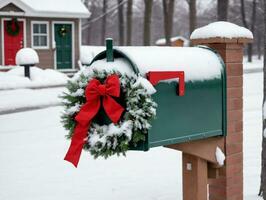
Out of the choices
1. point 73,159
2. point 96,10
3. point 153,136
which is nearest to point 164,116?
point 153,136

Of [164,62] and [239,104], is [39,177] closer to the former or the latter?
[239,104]

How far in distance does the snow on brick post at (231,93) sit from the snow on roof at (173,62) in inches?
9.0

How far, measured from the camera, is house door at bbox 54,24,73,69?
2012 centimetres

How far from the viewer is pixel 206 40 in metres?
3.86

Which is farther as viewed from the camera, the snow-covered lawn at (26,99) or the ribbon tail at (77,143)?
the snow-covered lawn at (26,99)

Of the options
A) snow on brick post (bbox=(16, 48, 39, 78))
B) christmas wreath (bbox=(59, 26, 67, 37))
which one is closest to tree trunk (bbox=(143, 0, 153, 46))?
christmas wreath (bbox=(59, 26, 67, 37))

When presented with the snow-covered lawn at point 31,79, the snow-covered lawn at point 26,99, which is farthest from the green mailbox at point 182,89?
the snow-covered lawn at point 31,79

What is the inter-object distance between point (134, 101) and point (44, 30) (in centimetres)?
1769

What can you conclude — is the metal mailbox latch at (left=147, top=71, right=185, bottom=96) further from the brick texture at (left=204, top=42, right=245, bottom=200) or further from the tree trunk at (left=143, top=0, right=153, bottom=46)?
the tree trunk at (left=143, top=0, right=153, bottom=46)

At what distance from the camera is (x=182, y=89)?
3.09m

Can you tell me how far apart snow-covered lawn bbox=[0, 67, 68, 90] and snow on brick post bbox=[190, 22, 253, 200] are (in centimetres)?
1161

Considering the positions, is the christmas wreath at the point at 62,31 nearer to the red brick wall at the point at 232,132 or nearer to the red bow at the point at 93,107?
the red brick wall at the point at 232,132

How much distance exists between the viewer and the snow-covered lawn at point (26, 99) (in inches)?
482

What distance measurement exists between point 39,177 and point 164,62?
3.38 m
